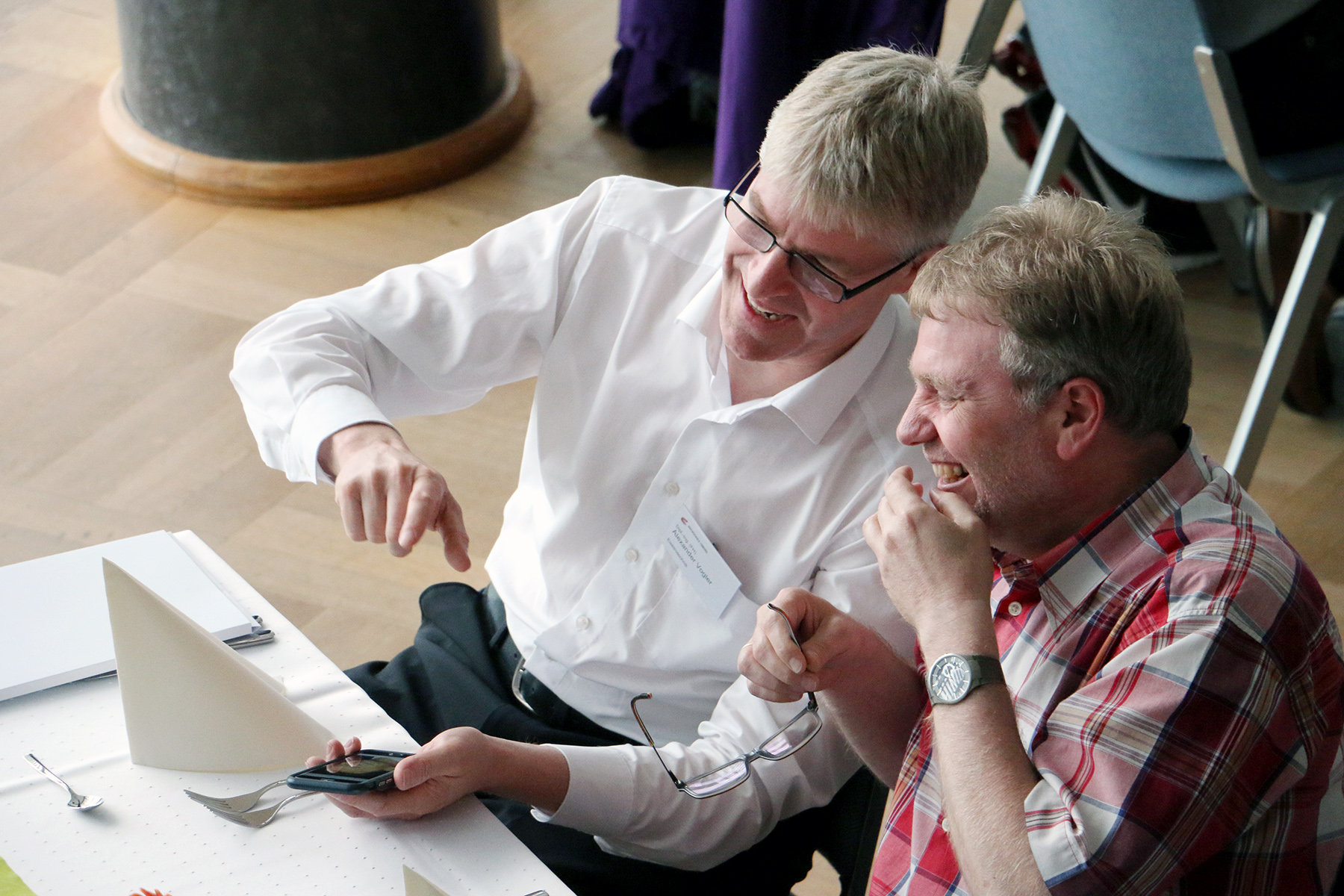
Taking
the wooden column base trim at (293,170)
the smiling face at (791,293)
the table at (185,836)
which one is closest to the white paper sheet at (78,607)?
the table at (185,836)

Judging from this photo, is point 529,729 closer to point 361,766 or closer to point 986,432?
point 361,766

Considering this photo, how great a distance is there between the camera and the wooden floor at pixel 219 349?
2682 millimetres

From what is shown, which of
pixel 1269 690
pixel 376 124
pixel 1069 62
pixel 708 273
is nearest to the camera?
pixel 1269 690

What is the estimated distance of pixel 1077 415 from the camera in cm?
115

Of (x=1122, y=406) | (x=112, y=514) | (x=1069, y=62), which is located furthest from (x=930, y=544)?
(x=112, y=514)

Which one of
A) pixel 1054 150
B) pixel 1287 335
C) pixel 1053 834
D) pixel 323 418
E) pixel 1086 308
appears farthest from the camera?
pixel 1054 150

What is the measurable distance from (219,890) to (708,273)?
866mm

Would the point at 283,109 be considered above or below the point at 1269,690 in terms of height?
below

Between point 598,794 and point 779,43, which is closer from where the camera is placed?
point 598,794

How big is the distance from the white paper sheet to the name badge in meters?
0.46

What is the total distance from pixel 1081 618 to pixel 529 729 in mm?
637

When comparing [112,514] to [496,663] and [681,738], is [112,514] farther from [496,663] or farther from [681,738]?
[681,738]

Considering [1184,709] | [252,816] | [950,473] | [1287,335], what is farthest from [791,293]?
[1287,335]

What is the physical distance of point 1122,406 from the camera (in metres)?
1.13
